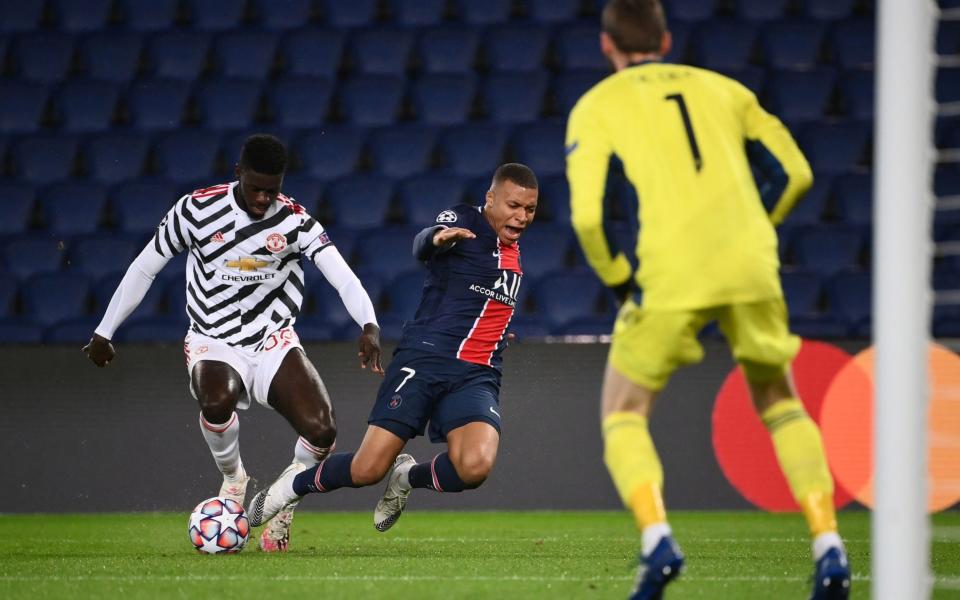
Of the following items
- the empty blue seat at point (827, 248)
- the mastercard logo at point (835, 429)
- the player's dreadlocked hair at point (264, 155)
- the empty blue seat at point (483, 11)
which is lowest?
the mastercard logo at point (835, 429)

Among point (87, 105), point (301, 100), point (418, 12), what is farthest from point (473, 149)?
point (87, 105)

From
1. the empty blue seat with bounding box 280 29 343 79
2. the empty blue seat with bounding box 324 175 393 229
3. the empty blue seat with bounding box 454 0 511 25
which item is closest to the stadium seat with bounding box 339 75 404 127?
the empty blue seat with bounding box 280 29 343 79

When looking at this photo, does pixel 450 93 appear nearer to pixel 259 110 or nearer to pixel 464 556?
pixel 259 110

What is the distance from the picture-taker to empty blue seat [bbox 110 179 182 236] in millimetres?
9891

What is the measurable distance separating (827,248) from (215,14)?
17.6ft

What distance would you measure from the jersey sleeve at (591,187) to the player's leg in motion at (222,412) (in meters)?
2.97

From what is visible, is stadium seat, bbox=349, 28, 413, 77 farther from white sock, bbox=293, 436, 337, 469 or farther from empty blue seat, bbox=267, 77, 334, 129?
white sock, bbox=293, 436, 337, 469

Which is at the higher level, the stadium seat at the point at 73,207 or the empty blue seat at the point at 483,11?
the empty blue seat at the point at 483,11

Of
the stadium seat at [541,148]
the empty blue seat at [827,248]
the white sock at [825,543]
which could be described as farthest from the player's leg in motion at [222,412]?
the empty blue seat at [827,248]

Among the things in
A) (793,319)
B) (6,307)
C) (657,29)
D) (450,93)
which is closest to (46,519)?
(6,307)

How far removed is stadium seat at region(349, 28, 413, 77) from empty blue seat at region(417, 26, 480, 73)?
141 mm

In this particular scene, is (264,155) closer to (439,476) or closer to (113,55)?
(439,476)

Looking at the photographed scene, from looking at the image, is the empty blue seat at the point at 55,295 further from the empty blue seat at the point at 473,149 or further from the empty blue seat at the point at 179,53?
the empty blue seat at the point at 473,149

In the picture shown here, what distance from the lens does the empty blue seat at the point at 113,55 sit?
1080cm
